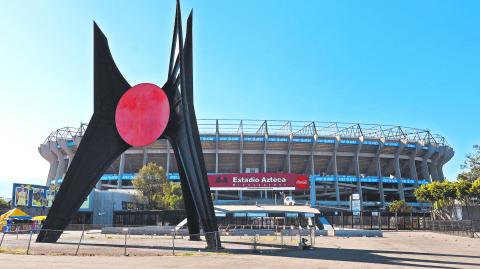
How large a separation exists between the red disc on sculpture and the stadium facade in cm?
5909

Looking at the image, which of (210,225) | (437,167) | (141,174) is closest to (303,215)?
(141,174)

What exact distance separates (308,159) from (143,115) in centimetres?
7450

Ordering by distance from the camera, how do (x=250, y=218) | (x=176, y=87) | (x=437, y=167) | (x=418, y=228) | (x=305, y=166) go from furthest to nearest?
(x=437, y=167) < (x=305, y=166) < (x=418, y=228) < (x=250, y=218) < (x=176, y=87)

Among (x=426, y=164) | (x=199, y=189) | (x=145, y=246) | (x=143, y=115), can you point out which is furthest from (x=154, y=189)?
(x=426, y=164)

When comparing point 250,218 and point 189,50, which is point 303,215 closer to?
point 250,218

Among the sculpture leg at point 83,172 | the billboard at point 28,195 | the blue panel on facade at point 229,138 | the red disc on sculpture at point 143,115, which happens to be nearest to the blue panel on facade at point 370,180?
the blue panel on facade at point 229,138

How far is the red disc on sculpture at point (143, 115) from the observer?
88.8 feet

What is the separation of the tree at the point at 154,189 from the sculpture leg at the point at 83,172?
3996cm

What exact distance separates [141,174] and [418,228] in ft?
146

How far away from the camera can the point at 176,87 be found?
2747 centimetres

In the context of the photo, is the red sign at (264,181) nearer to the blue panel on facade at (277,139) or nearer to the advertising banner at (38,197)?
the blue panel on facade at (277,139)

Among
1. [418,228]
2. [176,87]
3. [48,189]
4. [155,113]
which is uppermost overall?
[176,87]

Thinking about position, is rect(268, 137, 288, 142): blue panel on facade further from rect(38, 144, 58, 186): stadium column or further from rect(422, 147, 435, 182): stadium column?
rect(38, 144, 58, 186): stadium column

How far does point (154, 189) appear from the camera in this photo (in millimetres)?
67375
